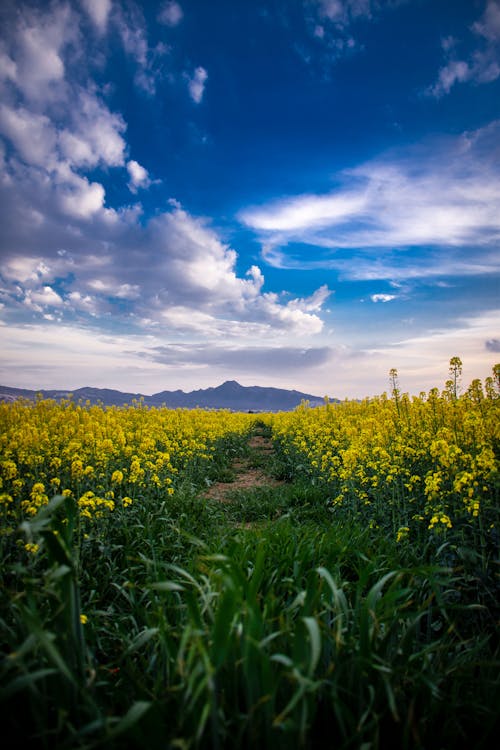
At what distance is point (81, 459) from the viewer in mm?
5215

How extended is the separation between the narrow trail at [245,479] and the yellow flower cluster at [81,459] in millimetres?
1045

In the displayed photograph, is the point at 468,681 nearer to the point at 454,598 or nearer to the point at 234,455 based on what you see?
the point at 454,598

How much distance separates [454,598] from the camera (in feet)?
11.3

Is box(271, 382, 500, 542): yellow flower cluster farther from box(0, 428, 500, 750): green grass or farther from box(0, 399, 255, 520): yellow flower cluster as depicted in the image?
box(0, 399, 255, 520): yellow flower cluster

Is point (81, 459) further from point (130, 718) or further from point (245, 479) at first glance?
point (245, 479)

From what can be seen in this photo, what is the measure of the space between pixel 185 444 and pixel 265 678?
876 cm

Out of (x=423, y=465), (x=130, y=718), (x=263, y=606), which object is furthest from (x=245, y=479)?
(x=130, y=718)

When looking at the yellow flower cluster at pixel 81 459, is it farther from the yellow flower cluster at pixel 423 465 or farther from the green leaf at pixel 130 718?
the yellow flower cluster at pixel 423 465

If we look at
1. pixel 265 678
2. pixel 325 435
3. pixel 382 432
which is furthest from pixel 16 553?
pixel 325 435

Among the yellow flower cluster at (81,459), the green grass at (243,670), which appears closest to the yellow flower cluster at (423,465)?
the green grass at (243,670)

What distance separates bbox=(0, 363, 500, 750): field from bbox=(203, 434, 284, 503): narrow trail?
40.3 inches

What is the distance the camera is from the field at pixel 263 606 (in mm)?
1647

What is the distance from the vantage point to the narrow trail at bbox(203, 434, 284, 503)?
892 cm

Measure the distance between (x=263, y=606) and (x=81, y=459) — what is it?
353cm
